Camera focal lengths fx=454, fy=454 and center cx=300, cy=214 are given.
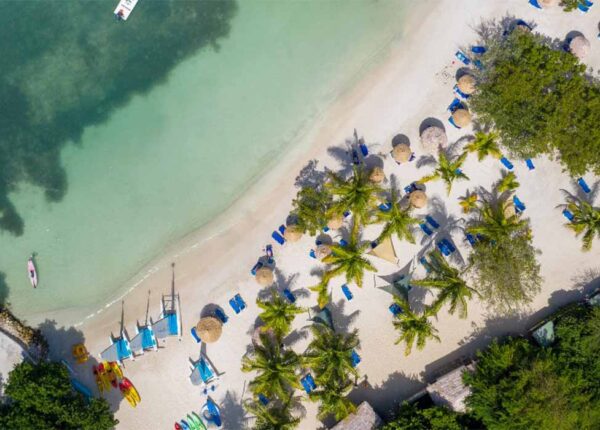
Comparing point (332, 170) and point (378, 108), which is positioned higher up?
point (378, 108)

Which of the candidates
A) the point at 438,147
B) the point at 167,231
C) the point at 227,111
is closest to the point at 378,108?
the point at 438,147

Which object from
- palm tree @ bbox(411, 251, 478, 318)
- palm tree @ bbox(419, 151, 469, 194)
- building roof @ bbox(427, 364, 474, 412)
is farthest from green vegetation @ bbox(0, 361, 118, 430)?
palm tree @ bbox(419, 151, 469, 194)

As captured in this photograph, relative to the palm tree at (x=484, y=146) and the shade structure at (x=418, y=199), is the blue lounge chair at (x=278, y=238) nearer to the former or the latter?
the shade structure at (x=418, y=199)

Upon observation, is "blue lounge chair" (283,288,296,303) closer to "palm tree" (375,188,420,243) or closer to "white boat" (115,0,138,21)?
"palm tree" (375,188,420,243)

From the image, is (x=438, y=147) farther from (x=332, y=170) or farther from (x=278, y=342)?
(x=278, y=342)

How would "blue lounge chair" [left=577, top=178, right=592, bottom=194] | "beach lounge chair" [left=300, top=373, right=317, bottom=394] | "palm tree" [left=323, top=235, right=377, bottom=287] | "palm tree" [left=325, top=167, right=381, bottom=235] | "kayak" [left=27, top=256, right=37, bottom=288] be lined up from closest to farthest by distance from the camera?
"palm tree" [left=325, top=167, right=381, bottom=235] < "palm tree" [left=323, top=235, right=377, bottom=287] < "beach lounge chair" [left=300, top=373, right=317, bottom=394] < "blue lounge chair" [left=577, top=178, right=592, bottom=194] < "kayak" [left=27, top=256, right=37, bottom=288]

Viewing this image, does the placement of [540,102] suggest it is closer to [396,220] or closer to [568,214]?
[568,214]

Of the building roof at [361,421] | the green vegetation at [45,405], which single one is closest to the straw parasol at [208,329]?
the green vegetation at [45,405]
